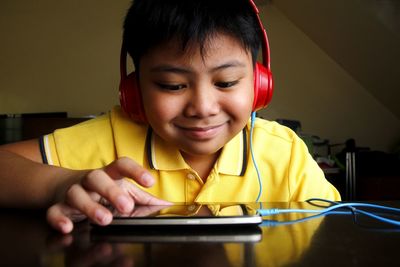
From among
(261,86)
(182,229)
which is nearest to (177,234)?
(182,229)

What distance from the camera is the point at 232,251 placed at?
293 mm

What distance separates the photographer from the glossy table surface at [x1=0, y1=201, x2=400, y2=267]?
0.27 meters

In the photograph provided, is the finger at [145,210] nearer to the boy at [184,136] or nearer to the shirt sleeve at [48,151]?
the boy at [184,136]

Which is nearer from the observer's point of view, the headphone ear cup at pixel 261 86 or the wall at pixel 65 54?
the headphone ear cup at pixel 261 86

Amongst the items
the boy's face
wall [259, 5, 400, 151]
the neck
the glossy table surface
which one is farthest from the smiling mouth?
wall [259, 5, 400, 151]

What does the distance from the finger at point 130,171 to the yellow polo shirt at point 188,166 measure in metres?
0.28

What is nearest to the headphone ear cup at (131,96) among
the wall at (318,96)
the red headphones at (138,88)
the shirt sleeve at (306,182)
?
the red headphones at (138,88)

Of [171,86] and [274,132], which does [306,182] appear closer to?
[274,132]

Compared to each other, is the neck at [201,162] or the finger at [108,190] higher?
the neck at [201,162]

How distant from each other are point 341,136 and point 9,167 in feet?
8.20

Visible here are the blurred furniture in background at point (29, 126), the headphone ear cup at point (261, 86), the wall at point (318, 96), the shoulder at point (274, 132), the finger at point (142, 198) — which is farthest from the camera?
the wall at point (318, 96)

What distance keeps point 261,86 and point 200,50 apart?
0.16m

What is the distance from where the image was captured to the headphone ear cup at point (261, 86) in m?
0.73

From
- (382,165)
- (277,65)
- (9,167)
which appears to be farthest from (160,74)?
(277,65)
